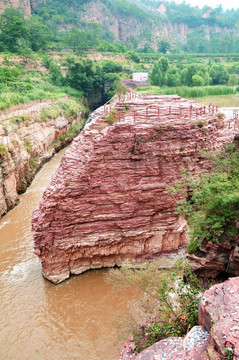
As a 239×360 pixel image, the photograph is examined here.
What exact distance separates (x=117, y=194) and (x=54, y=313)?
234 inches

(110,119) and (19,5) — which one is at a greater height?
(19,5)

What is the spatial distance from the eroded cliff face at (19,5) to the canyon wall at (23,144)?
45.0 m

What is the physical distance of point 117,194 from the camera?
13500mm

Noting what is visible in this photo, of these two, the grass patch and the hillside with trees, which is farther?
the hillside with trees

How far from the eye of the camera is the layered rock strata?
43.2ft

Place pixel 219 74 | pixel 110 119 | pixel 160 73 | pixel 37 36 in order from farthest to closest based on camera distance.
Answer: pixel 37 36 < pixel 219 74 < pixel 160 73 < pixel 110 119

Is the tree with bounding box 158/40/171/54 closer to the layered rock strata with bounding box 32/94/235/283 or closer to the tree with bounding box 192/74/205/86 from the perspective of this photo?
the tree with bounding box 192/74/205/86

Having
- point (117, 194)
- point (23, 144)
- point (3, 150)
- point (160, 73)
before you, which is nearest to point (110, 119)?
point (117, 194)

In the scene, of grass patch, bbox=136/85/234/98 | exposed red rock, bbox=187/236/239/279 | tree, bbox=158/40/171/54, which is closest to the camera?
exposed red rock, bbox=187/236/239/279

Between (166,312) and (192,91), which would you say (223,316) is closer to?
(166,312)

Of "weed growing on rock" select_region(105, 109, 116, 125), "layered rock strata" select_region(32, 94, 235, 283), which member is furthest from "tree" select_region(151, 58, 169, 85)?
"layered rock strata" select_region(32, 94, 235, 283)

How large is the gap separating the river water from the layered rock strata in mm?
988

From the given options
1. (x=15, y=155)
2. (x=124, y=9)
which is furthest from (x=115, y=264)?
(x=124, y=9)

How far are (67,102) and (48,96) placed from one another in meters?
2.75
